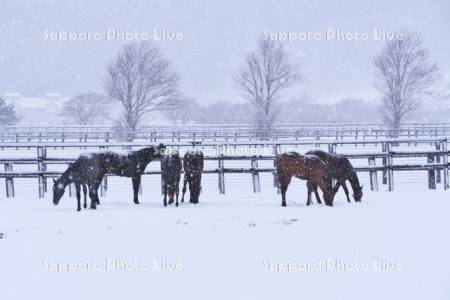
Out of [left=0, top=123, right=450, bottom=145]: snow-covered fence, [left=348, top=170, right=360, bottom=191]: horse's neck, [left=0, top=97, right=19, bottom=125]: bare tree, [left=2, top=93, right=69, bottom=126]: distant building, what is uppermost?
[left=2, top=93, right=69, bottom=126]: distant building

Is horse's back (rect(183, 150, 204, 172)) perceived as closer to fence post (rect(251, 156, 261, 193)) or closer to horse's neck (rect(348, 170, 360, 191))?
fence post (rect(251, 156, 261, 193))

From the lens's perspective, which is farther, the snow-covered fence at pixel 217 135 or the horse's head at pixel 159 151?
the snow-covered fence at pixel 217 135

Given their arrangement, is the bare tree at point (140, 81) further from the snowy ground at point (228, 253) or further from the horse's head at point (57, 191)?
the snowy ground at point (228, 253)

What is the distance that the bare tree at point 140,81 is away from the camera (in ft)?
135

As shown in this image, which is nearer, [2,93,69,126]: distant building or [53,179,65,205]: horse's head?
[53,179,65,205]: horse's head

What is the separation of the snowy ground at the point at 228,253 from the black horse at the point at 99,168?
2.49 feet

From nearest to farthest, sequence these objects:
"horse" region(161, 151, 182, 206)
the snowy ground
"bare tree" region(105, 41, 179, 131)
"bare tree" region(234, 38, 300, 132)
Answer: the snowy ground
"horse" region(161, 151, 182, 206)
"bare tree" region(105, 41, 179, 131)
"bare tree" region(234, 38, 300, 132)

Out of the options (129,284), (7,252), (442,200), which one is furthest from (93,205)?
(442,200)

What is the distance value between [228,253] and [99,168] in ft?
17.5

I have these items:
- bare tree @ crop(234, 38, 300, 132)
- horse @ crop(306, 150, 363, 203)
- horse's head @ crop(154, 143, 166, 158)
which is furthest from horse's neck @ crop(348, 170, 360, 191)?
bare tree @ crop(234, 38, 300, 132)

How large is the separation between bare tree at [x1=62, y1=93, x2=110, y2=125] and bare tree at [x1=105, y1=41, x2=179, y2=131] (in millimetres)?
30032

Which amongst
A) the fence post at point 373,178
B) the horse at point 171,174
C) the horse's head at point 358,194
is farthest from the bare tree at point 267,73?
the horse at point 171,174

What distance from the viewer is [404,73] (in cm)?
4253

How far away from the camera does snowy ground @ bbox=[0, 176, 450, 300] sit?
16.0 ft
